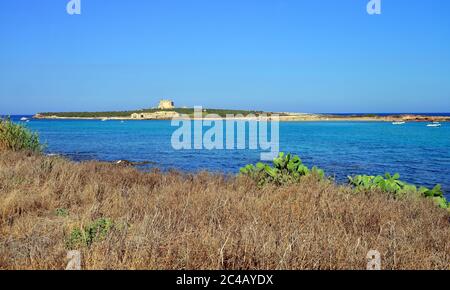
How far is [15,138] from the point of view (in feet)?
53.4

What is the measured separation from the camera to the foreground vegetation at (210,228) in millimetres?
4262

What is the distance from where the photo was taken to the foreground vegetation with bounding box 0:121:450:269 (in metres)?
4.26

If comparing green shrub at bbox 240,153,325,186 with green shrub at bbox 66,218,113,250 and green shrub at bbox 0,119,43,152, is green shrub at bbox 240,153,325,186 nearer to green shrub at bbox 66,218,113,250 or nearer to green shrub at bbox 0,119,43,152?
green shrub at bbox 66,218,113,250

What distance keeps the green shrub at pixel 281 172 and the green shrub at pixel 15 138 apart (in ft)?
33.8

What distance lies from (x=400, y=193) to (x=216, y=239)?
22.7ft

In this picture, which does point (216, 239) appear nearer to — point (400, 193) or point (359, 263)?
point (359, 263)

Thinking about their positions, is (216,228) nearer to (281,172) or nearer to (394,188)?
(281,172)

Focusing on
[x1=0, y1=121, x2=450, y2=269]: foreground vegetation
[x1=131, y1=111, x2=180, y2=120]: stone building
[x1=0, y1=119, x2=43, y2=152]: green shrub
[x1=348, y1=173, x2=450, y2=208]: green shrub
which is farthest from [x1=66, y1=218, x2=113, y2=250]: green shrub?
[x1=131, y1=111, x2=180, y2=120]: stone building

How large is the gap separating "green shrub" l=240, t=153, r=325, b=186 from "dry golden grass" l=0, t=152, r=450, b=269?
3.96 ft

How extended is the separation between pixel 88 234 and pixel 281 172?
685 cm

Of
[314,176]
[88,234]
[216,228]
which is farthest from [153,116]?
[88,234]
